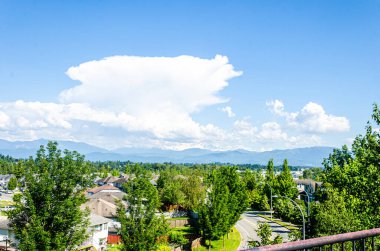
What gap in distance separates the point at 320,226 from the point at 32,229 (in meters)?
17.0

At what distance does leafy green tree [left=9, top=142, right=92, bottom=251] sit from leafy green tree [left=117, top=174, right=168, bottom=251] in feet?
9.54

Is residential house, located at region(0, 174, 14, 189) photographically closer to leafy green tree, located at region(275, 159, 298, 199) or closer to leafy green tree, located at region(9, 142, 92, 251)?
leafy green tree, located at region(275, 159, 298, 199)

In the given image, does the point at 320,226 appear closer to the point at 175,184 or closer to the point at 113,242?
the point at 113,242

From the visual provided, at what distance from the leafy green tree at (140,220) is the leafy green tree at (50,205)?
2.91 meters

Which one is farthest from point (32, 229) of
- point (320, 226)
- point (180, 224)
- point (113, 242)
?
point (180, 224)

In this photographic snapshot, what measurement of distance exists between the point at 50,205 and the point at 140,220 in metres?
5.62

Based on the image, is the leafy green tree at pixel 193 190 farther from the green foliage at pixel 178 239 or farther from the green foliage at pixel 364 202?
the green foliage at pixel 364 202

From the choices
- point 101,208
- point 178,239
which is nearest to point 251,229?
point 178,239

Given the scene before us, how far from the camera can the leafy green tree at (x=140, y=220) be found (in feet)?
68.8

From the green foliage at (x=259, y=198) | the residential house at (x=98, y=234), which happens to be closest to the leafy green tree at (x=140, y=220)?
the residential house at (x=98, y=234)

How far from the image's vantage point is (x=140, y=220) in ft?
70.0

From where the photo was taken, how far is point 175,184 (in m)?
71.0

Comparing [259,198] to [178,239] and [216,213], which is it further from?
[216,213]

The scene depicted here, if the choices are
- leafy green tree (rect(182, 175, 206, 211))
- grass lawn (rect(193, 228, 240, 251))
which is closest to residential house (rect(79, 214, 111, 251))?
grass lawn (rect(193, 228, 240, 251))
